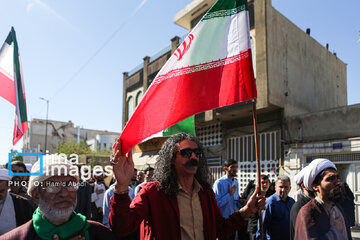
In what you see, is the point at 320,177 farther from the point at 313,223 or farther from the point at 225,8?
the point at 225,8

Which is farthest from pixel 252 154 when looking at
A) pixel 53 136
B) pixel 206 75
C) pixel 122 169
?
pixel 53 136

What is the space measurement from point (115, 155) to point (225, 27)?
184 cm

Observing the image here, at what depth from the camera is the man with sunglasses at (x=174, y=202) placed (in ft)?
7.13

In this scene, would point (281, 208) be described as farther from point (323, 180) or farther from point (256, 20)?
point (256, 20)

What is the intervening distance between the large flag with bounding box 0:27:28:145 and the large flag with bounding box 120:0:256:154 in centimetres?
347

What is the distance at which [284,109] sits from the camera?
13.1 metres

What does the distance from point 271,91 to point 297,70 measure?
2684mm

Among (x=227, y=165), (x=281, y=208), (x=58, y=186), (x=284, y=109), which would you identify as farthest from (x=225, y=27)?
(x=284, y=109)

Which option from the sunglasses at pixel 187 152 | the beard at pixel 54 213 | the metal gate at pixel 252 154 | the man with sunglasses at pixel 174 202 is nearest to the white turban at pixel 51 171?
the beard at pixel 54 213

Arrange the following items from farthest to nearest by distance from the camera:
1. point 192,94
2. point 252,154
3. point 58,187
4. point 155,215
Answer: point 252,154
point 192,94
point 155,215
point 58,187

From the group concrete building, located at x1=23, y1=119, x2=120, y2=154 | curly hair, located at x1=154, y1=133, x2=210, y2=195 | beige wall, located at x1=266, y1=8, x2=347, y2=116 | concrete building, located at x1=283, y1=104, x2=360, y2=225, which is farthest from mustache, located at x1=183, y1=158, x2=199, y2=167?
concrete building, located at x1=23, y1=119, x2=120, y2=154

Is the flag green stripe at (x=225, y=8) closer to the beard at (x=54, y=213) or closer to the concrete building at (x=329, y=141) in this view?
the beard at (x=54, y=213)

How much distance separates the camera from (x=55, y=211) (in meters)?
2.12

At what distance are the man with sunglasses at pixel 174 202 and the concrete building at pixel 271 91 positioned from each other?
10.3 meters
